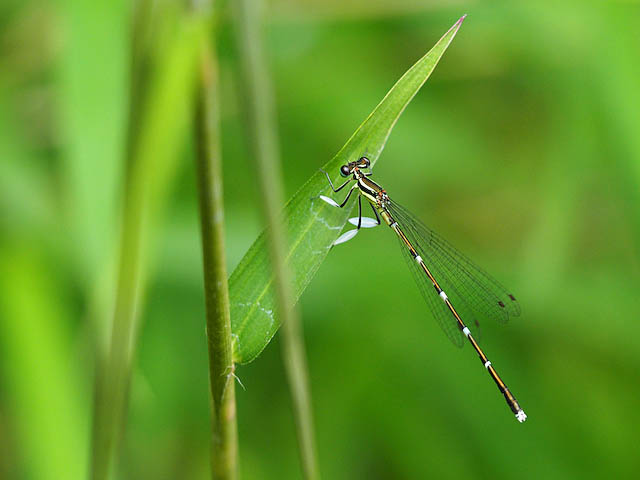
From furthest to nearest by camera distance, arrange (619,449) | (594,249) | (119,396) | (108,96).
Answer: (594,249) < (619,449) < (108,96) < (119,396)

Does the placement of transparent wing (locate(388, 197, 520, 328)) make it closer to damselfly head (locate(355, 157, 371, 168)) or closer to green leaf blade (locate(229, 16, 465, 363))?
damselfly head (locate(355, 157, 371, 168))


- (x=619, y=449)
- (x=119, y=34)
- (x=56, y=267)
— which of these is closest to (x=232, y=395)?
(x=119, y=34)

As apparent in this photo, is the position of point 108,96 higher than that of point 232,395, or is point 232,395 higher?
point 108,96

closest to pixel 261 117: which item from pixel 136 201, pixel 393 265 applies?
pixel 136 201

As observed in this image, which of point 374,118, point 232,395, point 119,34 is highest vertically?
point 119,34

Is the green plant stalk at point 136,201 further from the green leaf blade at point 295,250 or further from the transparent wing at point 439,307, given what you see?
the transparent wing at point 439,307

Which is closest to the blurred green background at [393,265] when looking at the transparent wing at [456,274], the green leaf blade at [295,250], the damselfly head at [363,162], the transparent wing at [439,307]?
the transparent wing at [456,274]

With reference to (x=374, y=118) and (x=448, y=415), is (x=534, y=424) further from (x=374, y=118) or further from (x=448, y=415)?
(x=374, y=118)

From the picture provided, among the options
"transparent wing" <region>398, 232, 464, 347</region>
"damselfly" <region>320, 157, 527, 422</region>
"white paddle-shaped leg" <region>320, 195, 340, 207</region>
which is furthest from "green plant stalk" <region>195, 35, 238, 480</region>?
"transparent wing" <region>398, 232, 464, 347</region>
